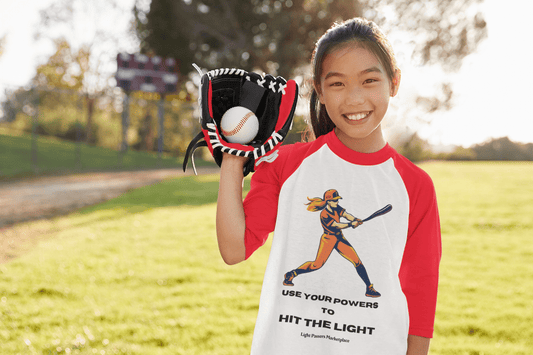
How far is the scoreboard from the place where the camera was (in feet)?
63.7

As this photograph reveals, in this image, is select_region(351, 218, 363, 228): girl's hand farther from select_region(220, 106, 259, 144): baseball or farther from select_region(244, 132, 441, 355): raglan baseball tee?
select_region(220, 106, 259, 144): baseball

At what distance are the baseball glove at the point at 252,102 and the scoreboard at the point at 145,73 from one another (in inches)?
764

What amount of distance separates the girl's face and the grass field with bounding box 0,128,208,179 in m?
13.4

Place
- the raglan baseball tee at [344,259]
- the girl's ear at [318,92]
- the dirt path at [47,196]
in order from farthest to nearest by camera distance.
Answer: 1. the dirt path at [47,196]
2. the girl's ear at [318,92]
3. the raglan baseball tee at [344,259]

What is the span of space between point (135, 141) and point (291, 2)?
43.3 ft

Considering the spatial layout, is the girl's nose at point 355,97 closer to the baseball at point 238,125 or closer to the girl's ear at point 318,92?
the girl's ear at point 318,92

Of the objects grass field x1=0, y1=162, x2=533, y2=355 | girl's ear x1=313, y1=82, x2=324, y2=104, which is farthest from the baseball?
grass field x1=0, y1=162, x2=533, y2=355

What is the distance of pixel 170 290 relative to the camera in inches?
159

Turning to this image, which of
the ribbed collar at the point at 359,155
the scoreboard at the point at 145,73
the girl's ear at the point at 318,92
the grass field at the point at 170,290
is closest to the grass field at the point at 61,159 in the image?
the scoreboard at the point at 145,73

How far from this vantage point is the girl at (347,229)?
111 centimetres

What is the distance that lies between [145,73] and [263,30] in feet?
20.9

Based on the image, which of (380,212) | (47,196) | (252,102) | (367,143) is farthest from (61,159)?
(380,212)

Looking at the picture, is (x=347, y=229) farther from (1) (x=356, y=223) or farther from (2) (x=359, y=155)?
(2) (x=359, y=155)

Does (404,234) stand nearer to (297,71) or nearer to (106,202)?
(106,202)
